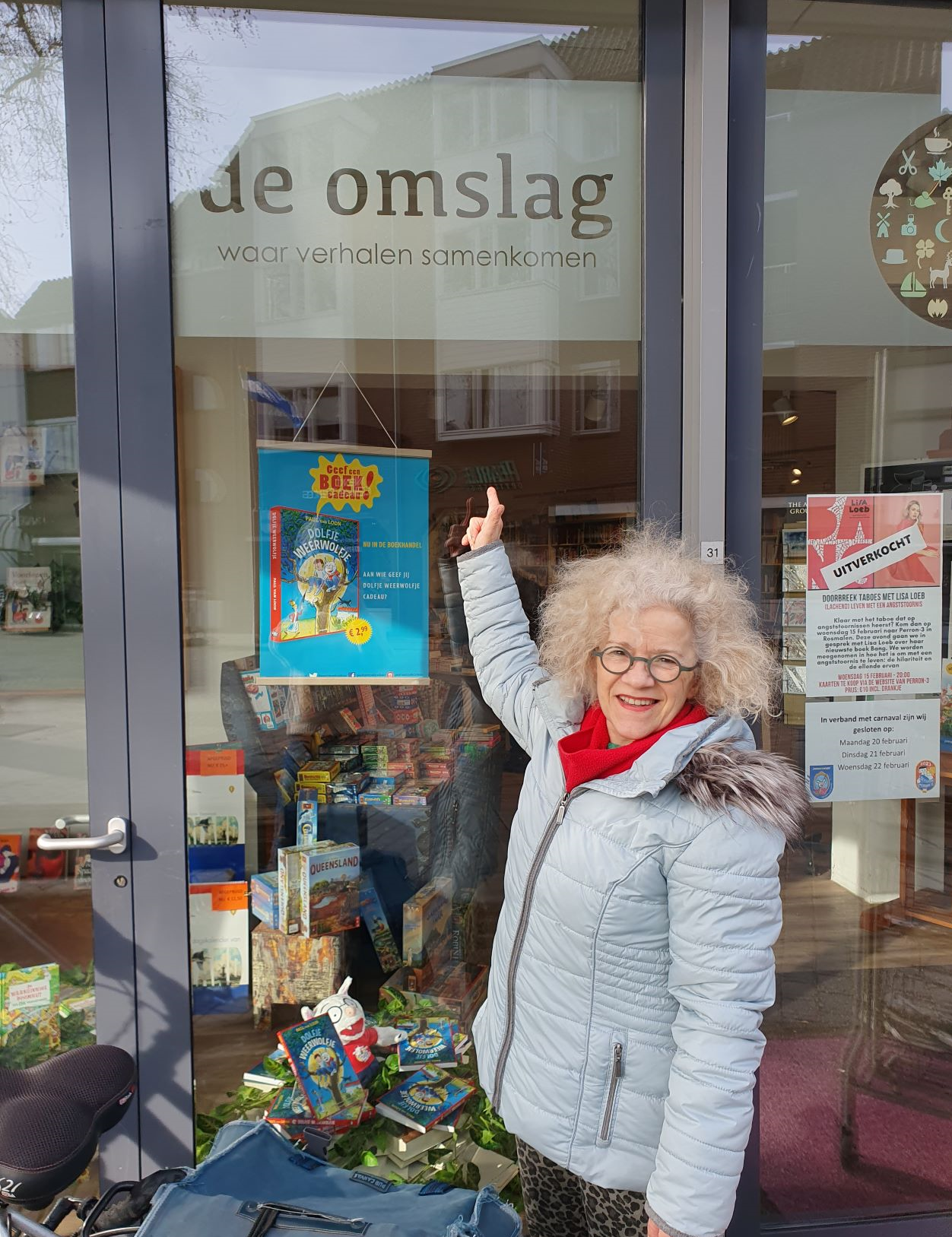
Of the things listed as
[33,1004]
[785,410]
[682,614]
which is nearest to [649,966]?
[682,614]

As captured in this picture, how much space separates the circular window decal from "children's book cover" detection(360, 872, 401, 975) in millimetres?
2112

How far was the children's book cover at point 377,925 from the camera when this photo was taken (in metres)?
2.39

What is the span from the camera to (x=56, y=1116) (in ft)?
4.47

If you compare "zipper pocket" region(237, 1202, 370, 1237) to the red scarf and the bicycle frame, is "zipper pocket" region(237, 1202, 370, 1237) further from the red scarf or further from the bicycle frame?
the red scarf

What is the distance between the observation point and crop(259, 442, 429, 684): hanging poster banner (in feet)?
7.19

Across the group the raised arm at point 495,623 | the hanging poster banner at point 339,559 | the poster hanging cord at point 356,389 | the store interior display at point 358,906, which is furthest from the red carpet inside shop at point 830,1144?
the poster hanging cord at point 356,389

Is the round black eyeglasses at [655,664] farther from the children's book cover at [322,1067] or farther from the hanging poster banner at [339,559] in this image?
the children's book cover at [322,1067]

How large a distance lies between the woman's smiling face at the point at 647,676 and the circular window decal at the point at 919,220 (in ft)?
4.36

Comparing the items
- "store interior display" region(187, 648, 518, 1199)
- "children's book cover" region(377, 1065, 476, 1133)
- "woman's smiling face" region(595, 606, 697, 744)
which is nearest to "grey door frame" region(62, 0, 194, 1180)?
"store interior display" region(187, 648, 518, 1199)

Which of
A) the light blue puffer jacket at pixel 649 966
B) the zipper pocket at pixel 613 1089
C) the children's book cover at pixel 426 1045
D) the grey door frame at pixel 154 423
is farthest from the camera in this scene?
the children's book cover at pixel 426 1045

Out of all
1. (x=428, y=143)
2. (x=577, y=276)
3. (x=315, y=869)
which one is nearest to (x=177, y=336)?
(x=428, y=143)

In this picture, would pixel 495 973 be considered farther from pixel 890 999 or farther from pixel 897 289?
pixel 897 289

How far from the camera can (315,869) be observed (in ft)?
7.72

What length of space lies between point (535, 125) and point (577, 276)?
0.36 meters
